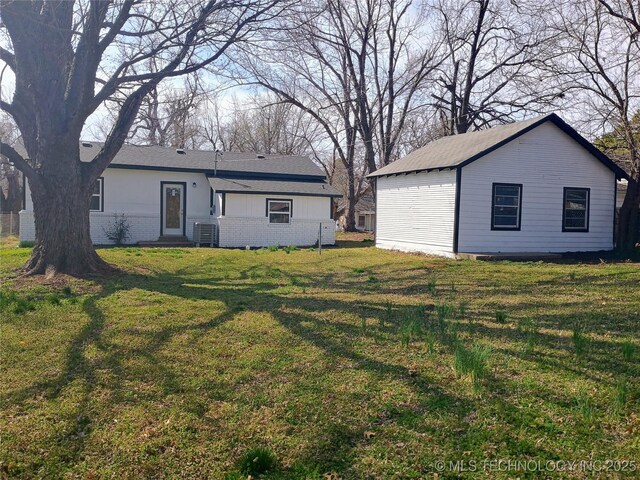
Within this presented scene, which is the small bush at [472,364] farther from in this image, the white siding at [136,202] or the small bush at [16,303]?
the white siding at [136,202]

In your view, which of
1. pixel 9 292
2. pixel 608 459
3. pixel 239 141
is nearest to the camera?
pixel 608 459

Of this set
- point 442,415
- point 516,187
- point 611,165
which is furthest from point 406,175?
point 442,415

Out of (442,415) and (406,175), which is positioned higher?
(406,175)

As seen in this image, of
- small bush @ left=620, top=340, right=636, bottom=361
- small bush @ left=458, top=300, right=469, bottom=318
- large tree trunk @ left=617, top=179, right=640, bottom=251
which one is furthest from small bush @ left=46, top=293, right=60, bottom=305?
large tree trunk @ left=617, top=179, right=640, bottom=251

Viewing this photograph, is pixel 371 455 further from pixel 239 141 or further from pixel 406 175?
pixel 239 141

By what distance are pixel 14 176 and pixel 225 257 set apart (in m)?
26.0

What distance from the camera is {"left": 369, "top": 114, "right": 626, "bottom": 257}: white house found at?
51.9ft

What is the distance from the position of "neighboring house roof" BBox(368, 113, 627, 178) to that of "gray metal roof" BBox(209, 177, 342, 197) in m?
3.85

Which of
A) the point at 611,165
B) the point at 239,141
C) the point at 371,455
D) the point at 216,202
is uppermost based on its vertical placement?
the point at 239,141

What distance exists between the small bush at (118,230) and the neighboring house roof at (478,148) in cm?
1092

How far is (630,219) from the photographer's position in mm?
16797

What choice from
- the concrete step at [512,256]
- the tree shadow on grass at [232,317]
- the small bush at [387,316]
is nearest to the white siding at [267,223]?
the concrete step at [512,256]

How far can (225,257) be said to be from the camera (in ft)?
52.8

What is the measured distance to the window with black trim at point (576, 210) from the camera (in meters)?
16.8
